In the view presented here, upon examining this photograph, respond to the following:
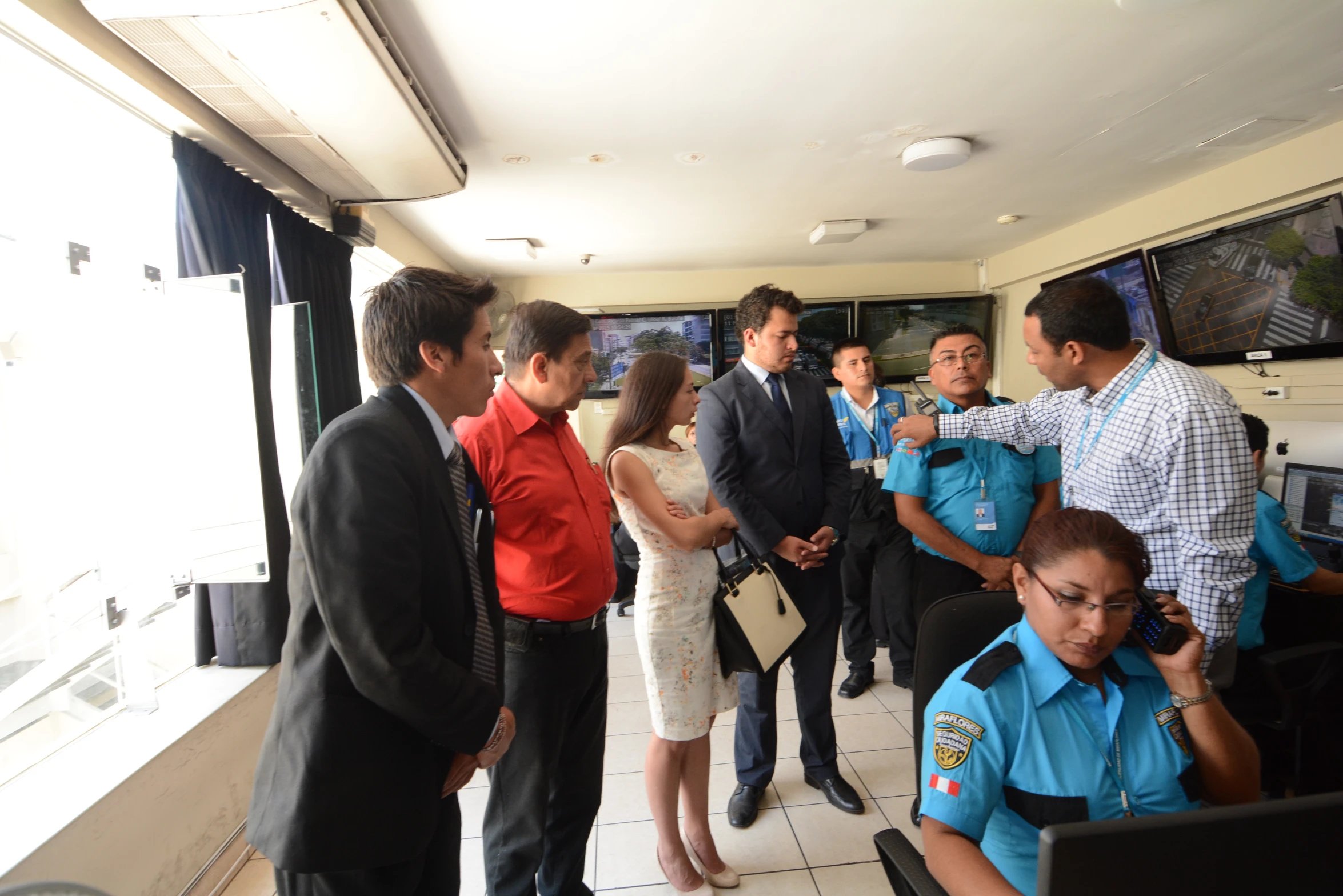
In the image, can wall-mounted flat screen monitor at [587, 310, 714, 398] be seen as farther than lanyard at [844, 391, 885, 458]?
Yes

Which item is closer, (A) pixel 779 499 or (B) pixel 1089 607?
(B) pixel 1089 607

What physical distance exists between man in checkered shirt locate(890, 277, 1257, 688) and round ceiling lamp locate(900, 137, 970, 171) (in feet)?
5.26

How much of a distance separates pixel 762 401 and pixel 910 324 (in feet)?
14.5

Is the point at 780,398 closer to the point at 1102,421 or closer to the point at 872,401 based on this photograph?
the point at 1102,421

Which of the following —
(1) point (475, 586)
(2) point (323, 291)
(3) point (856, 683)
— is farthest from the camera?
(3) point (856, 683)

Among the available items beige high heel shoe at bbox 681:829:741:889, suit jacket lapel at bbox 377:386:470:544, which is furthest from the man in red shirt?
beige high heel shoe at bbox 681:829:741:889

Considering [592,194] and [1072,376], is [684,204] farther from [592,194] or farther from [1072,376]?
[1072,376]

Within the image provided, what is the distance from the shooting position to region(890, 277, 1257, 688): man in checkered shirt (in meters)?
1.54

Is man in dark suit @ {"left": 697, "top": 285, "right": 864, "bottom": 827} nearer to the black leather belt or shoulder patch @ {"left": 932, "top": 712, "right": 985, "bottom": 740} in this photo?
the black leather belt

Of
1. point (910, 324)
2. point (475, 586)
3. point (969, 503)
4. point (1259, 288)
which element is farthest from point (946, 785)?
point (910, 324)

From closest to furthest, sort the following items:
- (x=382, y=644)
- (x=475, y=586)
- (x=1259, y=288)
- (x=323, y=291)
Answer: (x=382, y=644) → (x=475, y=586) → (x=323, y=291) → (x=1259, y=288)

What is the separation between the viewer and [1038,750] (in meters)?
1.05

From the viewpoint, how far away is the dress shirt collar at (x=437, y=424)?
3.92 feet

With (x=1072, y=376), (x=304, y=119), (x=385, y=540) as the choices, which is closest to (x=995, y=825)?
(x=385, y=540)
